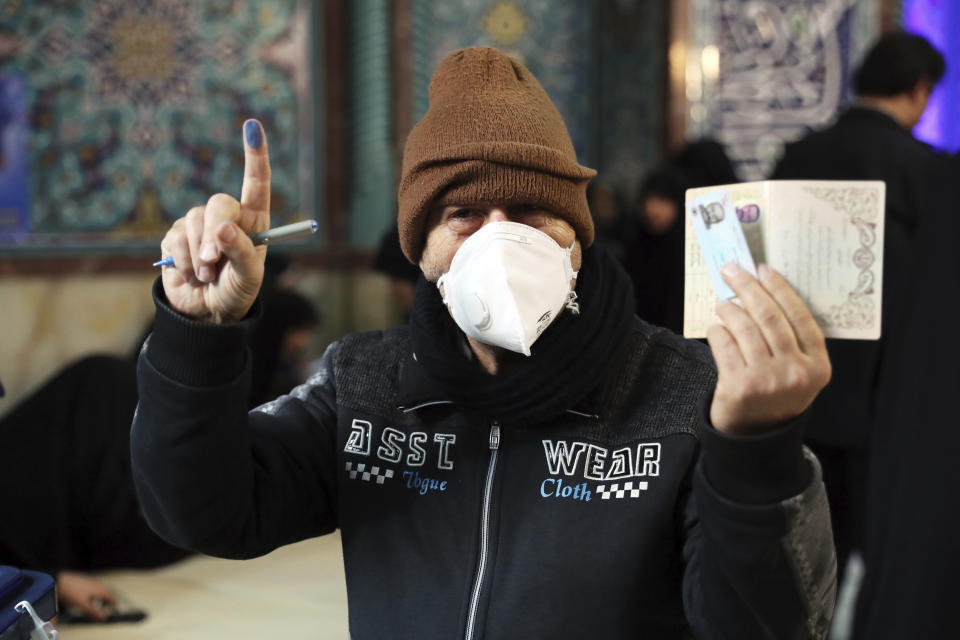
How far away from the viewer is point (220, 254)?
1.14 metres

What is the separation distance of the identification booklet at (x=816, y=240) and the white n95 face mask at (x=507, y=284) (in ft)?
0.88

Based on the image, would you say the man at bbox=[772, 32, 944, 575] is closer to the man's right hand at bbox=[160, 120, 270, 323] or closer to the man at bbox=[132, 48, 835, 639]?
the man at bbox=[132, 48, 835, 639]

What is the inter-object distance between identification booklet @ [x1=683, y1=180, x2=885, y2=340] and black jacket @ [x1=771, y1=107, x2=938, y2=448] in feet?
4.05

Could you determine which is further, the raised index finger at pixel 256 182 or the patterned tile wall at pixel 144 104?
the patterned tile wall at pixel 144 104

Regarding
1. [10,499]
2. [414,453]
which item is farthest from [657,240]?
[414,453]

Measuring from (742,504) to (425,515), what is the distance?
1.50 feet

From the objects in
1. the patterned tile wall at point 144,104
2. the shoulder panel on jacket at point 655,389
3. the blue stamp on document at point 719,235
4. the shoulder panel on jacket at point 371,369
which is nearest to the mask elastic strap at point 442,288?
the shoulder panel on jacket at point 371,369

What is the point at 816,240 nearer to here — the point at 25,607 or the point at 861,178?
the point at 25,607

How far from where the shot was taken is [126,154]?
355cm

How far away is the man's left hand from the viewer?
3.05 feet

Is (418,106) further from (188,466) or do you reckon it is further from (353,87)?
(188,466)

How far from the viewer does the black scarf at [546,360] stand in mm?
1240

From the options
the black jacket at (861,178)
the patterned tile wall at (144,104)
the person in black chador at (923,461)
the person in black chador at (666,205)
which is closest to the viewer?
the person in black chador at (923,461)

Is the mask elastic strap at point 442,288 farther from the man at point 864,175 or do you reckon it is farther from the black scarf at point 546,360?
the man at point 864,175
